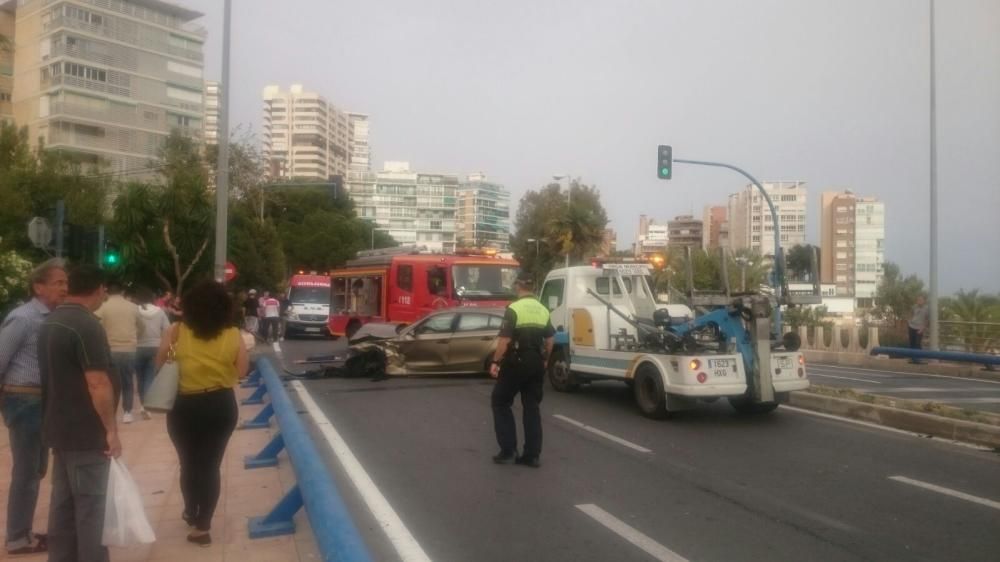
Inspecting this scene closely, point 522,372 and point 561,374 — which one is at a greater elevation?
point 522,372

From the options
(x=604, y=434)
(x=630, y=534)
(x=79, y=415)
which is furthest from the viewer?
(x=604, y=434)

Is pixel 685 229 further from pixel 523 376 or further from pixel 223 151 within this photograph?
pixel 523 376

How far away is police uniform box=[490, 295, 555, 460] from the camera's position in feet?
28.5

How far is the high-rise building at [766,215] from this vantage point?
13500 centimetres

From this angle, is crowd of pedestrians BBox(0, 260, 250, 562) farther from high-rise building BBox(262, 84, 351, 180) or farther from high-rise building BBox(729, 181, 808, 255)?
high-rise building BBox(262, 84, 351, 180)

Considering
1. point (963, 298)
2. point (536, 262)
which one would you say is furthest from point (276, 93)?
point (963, 298)

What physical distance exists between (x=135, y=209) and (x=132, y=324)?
64.4ft

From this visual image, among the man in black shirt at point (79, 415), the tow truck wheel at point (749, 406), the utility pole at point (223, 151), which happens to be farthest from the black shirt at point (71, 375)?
the utility pole at point (223, 151)

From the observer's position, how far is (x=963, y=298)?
29.4 m

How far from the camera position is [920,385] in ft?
58.3

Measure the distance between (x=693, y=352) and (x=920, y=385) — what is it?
861cm

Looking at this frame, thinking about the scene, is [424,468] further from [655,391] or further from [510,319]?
[655,391]

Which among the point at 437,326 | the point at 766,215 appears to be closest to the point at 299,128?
the point at 766,215

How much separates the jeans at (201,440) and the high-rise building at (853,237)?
128 metres
